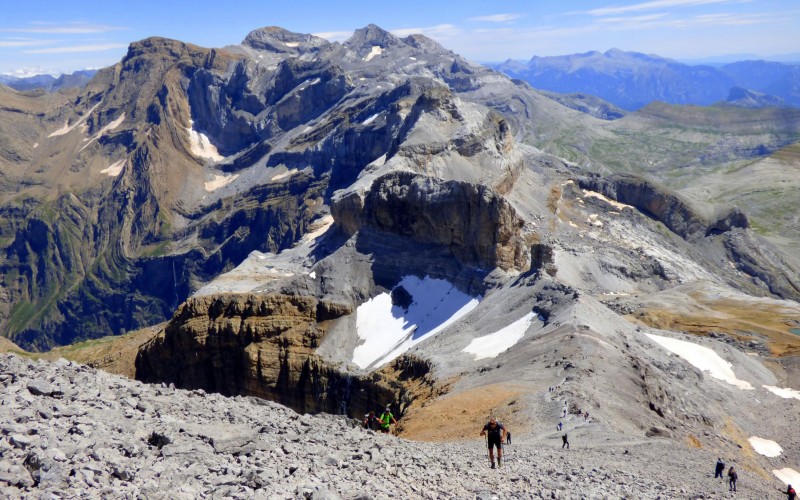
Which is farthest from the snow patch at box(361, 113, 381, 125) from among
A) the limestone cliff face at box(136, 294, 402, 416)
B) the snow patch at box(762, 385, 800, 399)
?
the snow patch at box(762, 385, 800, 399)

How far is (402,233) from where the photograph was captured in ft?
245

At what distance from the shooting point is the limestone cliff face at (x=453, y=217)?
6762cm

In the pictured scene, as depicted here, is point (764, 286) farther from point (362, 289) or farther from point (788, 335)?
point (362, 289)

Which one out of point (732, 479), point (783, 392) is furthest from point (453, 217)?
point (732, 479)

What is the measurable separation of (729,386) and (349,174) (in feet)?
475

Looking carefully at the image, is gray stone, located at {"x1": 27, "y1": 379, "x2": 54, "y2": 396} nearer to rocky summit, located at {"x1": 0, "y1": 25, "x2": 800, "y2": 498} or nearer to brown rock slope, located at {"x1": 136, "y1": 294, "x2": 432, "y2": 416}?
rocky summit, located at {"x1": 0, "y1": 25, "x2": 800, "y2": 498}

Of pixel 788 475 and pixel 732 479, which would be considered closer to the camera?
pixel 732 479

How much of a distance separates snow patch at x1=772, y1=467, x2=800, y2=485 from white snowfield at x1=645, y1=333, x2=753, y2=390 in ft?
46.1

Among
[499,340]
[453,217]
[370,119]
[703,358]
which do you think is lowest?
[703,358]

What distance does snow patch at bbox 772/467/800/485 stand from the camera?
118ft

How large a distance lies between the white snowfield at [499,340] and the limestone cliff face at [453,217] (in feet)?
46.0

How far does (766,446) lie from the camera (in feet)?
132

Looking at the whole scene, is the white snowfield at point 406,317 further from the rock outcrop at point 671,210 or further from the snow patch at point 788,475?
the rock outcrop at point 671,210

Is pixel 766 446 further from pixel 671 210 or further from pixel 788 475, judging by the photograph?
pixel 671 210
